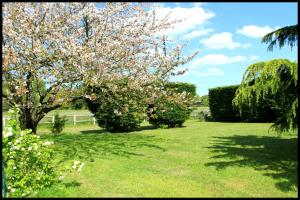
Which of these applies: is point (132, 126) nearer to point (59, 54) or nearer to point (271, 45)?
point (59, 54)

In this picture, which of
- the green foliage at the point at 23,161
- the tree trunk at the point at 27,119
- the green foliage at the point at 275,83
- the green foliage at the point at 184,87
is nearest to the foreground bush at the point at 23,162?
the green foliage at the point at 23,161

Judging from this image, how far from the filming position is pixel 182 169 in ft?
29.2

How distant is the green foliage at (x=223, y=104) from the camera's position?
82.2 feet

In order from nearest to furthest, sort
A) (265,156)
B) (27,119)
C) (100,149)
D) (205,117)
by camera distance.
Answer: (265,156) < (100,149) < (27,119) < (205,117)

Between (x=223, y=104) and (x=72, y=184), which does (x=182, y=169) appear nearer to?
(x=72, y=184)

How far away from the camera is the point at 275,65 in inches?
301

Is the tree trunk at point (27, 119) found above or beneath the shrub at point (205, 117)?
above

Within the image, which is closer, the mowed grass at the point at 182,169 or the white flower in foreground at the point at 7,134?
the white flower in foreground at the point at 7,134

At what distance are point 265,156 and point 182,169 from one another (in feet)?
9.12

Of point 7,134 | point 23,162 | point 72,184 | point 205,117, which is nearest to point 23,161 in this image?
point 23,162

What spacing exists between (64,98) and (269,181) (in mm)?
7883

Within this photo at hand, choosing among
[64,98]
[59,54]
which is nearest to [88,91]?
[64,98]

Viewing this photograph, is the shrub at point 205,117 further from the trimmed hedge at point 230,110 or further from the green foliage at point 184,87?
the green foliage at point 184,87

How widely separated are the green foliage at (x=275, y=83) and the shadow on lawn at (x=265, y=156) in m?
1.09
